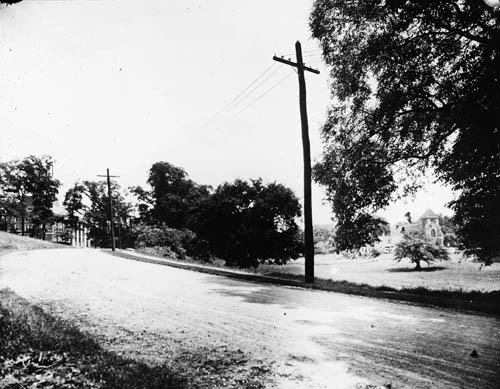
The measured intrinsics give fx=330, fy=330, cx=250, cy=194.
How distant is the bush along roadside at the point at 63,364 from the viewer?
4.00m

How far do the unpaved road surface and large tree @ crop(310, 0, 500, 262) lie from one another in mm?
3932

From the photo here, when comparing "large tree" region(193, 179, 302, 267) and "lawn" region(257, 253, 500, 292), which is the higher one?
"large tree" region(193, 179, 302, 267)

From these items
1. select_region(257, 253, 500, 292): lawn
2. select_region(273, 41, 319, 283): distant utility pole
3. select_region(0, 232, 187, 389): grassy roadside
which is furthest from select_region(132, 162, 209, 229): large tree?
select_region(0, 232, 187, 389): grassy roadside

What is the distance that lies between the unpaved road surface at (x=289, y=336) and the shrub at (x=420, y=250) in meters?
18.1

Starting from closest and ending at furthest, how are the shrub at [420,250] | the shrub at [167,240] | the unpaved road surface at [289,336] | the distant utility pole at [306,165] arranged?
the unpaved road surface at [289,336]
the distant utility pole at [306,165]
the shrub at [420,250]
the shrub at [167,240]

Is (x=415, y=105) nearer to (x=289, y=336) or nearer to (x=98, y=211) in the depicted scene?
(x=289, y=336)

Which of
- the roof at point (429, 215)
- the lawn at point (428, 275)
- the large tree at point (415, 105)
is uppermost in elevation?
the large tree at point (415, 105)

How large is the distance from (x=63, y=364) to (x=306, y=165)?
35.7ft

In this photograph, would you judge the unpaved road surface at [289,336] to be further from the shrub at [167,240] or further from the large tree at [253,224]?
the shrub at [167,240]

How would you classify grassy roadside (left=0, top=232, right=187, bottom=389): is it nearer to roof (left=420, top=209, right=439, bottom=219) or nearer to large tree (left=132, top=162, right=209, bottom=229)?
large tree (left=132, top=162, right=209, bottom=229)

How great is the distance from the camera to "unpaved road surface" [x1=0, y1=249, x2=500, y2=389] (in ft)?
14.1

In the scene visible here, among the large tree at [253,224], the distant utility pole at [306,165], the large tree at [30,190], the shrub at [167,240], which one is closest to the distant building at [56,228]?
the large tree at [30,190]

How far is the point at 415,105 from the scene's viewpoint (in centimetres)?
1116

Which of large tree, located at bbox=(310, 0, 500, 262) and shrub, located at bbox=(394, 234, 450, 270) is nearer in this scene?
large tree, located at bbox=(310, 0, 500, 262)
